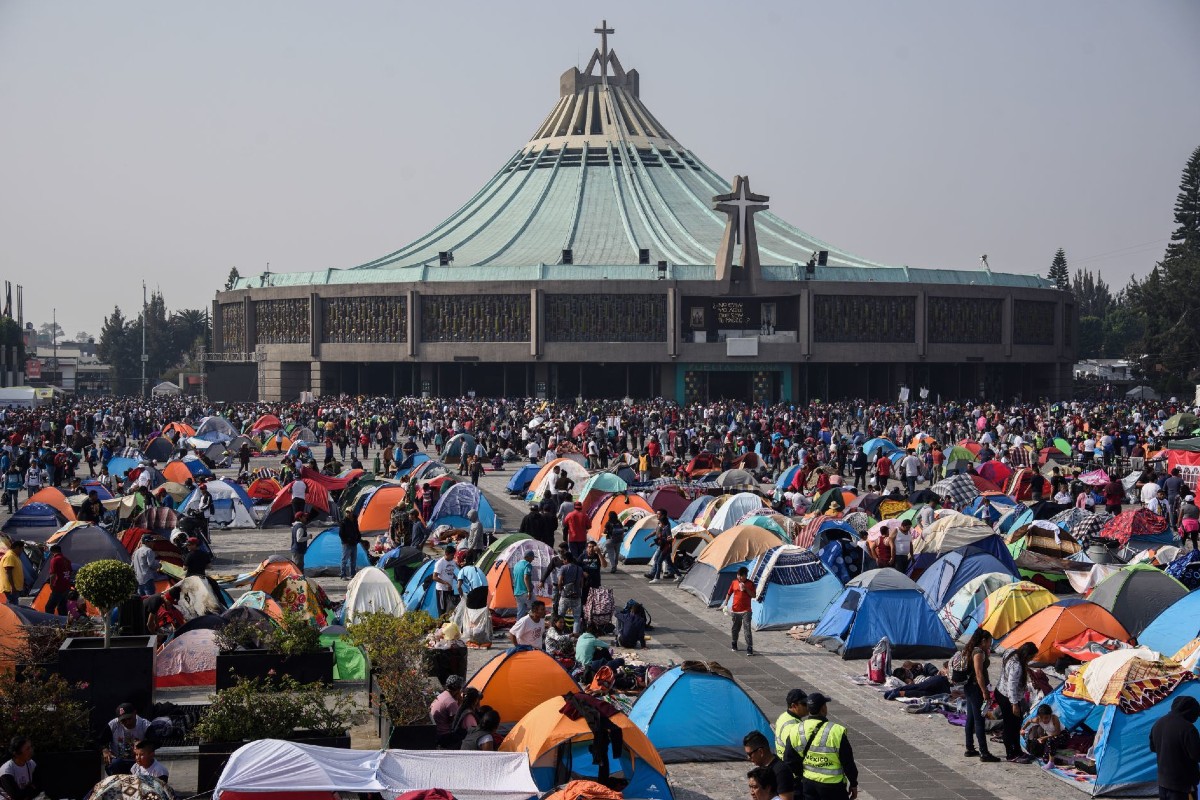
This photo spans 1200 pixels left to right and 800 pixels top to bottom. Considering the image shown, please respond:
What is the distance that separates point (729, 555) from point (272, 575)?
210 inches

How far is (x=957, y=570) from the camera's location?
16.8m

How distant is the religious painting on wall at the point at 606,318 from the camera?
200 feet

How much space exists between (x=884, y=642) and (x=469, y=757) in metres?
6.04

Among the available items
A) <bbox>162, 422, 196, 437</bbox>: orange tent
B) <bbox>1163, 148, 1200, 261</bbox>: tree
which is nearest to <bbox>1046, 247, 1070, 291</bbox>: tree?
<bbox>1163, 148, 1200, 261</bbox>: tree

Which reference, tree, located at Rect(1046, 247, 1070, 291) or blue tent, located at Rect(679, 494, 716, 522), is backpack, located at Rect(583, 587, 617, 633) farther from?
tree, located at Rect(1046, 247, 1070, 291)

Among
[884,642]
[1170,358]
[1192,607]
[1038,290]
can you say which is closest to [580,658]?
[884,642]

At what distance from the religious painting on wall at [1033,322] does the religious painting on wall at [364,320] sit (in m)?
26.2

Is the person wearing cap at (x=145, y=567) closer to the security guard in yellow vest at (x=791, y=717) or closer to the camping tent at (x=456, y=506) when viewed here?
the camping tent at (x=456, y=506)

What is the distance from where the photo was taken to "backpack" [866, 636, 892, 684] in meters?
13.9

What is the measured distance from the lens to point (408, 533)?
2058cm

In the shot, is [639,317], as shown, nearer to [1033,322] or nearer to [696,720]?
[1033,322]

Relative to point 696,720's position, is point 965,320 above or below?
above

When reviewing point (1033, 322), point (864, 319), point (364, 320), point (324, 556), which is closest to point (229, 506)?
point (324, 556)

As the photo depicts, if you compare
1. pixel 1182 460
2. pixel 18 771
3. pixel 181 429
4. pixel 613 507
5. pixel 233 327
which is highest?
pixel 233 327
